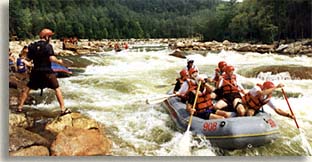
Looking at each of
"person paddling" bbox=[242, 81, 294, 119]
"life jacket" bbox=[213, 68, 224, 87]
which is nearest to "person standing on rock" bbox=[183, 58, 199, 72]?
"life jacket" bbox=[213, 68, 224, 87]

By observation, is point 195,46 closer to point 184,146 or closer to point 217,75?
point 217,75

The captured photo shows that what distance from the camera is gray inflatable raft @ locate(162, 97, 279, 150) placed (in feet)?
9.70

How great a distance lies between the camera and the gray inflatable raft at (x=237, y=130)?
2.96 m

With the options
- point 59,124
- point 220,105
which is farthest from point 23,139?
point 220,105

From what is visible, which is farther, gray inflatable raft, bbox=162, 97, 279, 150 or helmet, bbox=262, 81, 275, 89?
helmet, bbox=262, 81, 275, 89

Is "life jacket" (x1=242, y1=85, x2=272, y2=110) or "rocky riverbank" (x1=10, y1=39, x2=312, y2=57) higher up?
"rocky riverbank" (x1=10, y1=39, x2=312, y2=57)

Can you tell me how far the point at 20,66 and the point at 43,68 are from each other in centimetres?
15

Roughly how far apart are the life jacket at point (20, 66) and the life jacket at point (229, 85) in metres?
1.34

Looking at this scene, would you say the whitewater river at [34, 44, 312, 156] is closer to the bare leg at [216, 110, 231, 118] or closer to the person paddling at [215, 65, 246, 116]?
the person paddling at [215, 65, 246, 116]

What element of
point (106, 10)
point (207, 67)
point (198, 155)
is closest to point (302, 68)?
point (207, 67)

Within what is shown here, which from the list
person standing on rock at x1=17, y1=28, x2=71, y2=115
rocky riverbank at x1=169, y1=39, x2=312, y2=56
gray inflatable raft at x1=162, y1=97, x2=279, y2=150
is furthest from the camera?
rocky riverbank at x1=169, y1=39, x2=312, y2=56

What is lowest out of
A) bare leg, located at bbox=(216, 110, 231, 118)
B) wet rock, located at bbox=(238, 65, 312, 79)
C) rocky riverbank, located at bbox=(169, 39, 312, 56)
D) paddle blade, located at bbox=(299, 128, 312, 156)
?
paddle blade, located at bbox=(299, 128, 312, 156)

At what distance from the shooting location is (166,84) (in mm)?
3244

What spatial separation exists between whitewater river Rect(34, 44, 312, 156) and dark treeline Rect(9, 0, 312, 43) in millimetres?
144
